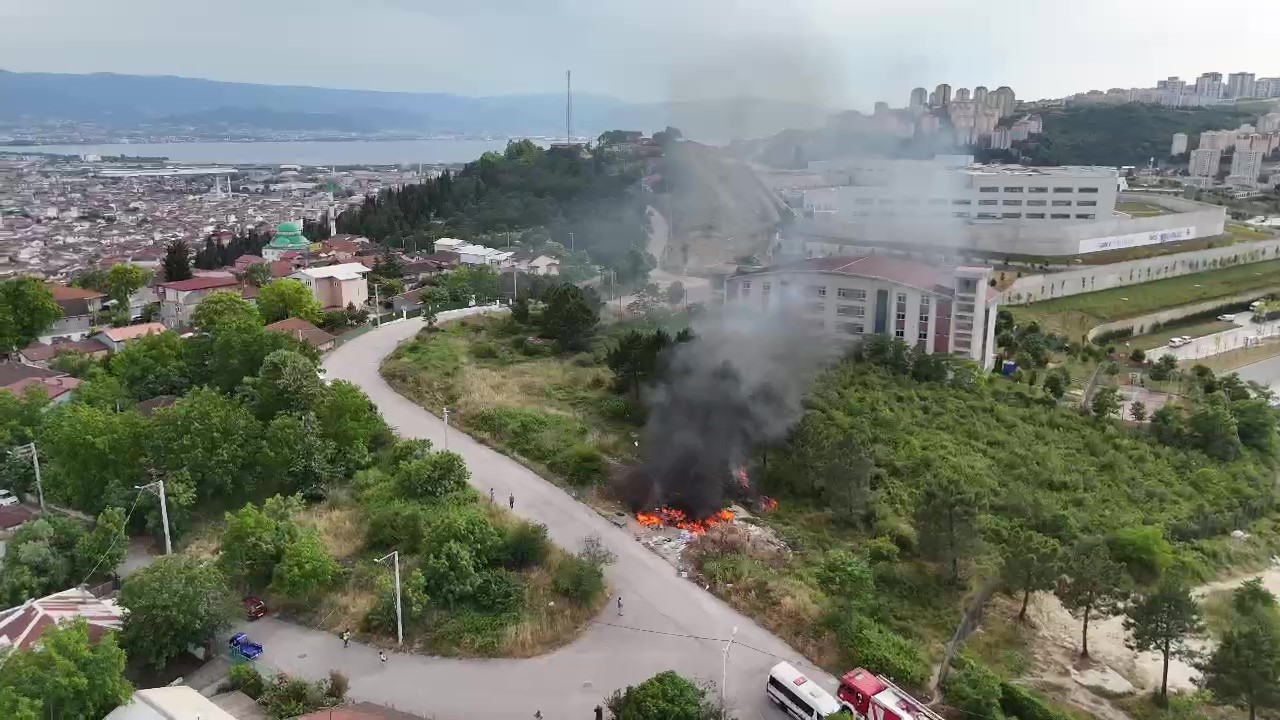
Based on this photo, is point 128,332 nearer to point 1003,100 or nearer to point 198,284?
point 198,284

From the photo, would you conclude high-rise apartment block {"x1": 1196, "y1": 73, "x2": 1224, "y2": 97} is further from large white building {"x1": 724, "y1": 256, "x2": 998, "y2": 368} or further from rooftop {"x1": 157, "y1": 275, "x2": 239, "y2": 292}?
rooftop {"x1": 157, "y1": 275, "x2": 239, "y2": 292}

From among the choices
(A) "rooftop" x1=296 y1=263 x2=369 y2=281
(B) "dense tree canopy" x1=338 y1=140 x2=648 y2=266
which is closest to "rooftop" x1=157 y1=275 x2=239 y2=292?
(A) "rooftop" x1=296 y1=263 x2=369 y2=281

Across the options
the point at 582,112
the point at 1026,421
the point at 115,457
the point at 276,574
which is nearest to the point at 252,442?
the point at 115,457

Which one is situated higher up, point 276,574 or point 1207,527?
point 276,574

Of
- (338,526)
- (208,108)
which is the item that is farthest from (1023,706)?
(208,108)

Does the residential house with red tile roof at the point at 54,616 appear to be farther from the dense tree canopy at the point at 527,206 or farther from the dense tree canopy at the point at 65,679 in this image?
the dense tree canopy at the point at 527,206

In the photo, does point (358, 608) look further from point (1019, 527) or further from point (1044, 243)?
point (1044, 243)
